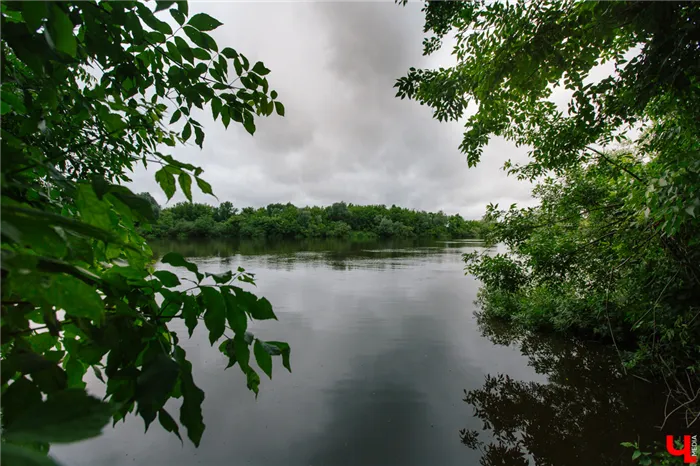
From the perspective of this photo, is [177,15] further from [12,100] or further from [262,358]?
[262,358]

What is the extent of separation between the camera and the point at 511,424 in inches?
229

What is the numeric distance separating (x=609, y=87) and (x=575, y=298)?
7672mm

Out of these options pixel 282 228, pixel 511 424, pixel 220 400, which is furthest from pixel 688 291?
pixel 282 228

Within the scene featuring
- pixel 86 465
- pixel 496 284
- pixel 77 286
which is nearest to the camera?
pixel 77 286

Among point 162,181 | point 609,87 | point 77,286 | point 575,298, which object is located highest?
point 609,87

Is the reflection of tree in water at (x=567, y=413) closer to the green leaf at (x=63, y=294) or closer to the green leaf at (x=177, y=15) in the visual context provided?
the green leaf at (x=63, y=294)

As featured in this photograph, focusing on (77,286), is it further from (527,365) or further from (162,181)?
(527,365)

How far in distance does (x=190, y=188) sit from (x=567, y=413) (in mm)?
8176

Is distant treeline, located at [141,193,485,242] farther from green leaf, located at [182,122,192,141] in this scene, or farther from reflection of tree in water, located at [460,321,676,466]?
green leaf, located at [182,122,192,141]

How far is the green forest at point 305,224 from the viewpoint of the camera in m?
65.6

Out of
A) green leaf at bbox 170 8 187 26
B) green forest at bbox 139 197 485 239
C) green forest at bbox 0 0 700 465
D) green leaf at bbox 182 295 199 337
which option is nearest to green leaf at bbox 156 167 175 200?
green forest at bbox 0 0 700 465

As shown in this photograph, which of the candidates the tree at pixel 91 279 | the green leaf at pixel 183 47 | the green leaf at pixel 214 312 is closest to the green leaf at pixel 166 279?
the tree at pixel 91 279

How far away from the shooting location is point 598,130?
406cm

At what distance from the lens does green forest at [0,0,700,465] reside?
1.69 ft
